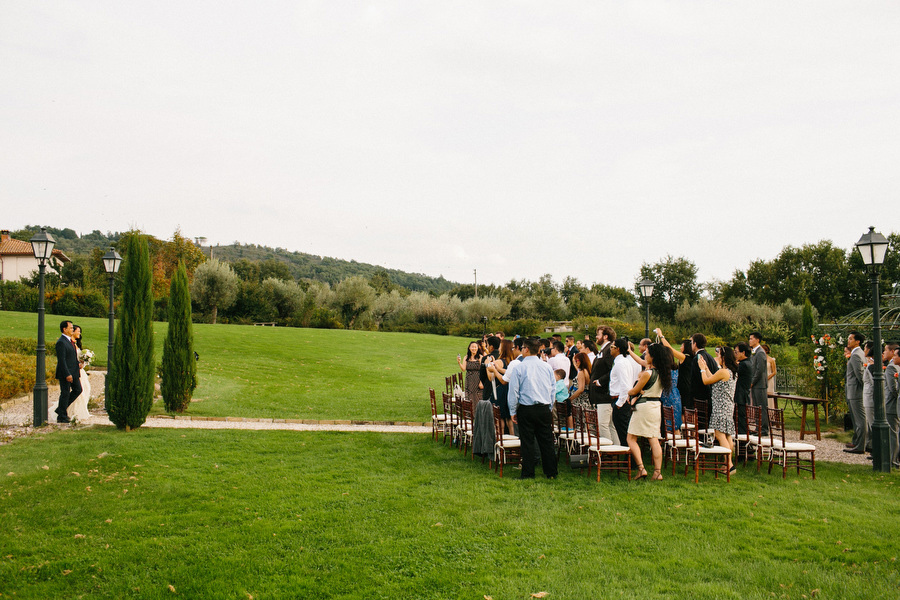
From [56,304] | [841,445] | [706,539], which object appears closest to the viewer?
[706,539]

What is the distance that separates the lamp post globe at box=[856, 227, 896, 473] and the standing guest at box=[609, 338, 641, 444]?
4023 mm

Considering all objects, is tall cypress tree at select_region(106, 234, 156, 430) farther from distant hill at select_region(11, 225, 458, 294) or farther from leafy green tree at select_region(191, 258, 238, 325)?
distant hill at select_region(11, 225, 458, 294)

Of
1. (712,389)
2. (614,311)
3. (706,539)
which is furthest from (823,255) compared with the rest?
(706,539)

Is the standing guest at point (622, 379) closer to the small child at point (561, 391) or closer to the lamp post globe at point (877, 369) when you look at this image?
the small child at point (561, 391)

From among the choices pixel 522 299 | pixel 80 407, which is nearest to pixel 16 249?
pixel 522 299

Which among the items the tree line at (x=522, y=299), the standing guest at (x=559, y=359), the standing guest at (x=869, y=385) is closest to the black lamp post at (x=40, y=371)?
the standing guest at (x=559, y=359)

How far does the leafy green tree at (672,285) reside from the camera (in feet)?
175

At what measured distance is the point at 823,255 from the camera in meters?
57.3

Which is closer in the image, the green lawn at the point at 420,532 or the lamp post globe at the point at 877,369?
the green lawn at the point at 420,532

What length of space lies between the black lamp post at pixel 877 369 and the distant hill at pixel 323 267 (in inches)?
3392

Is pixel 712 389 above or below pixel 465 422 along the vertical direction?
above

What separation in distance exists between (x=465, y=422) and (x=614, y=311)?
43.9 m

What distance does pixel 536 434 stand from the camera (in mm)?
8055

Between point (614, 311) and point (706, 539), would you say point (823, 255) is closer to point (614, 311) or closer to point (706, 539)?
point (614, 311)
